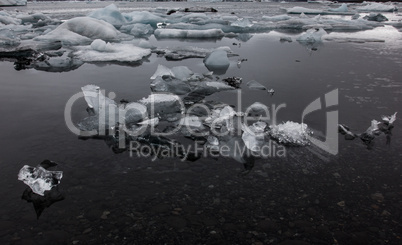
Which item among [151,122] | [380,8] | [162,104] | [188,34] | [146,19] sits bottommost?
[151,122]

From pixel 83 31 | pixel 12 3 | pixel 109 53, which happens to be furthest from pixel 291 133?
pixel 12 3

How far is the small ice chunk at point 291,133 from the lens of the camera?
296 centimetres

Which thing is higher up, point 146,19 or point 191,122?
point 146,19

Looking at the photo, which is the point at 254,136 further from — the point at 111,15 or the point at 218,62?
the point at 111,15

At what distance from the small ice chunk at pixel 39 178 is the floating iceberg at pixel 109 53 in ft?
14.8

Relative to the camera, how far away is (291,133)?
3033 millimetres

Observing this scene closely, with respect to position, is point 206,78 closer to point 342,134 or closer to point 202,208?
point 342,134

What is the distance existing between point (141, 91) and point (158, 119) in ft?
3.78

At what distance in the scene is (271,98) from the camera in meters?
4.16

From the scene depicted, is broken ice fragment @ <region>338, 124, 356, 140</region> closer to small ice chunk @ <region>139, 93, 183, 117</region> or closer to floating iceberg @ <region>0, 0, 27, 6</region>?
small ice chunk @ <region>139, 93, 183, 117</region>

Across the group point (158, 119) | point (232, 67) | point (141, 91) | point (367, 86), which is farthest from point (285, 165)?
point (232, 67)

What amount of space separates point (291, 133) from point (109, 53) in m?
5.33

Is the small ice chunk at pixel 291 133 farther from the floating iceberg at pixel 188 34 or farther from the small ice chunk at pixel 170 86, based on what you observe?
the floating iceberg at pixel 188 34

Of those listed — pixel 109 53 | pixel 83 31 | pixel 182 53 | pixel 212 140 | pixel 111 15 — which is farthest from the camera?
pixel 111 15
